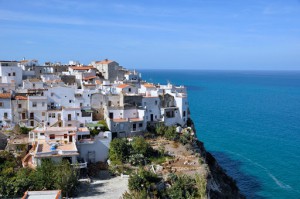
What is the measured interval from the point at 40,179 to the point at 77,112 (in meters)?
13.5

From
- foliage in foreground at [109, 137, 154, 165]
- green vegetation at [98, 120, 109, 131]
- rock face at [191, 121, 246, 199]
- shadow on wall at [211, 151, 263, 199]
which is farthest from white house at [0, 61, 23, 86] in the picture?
shadow on wall at [211, 151, 263, 199]

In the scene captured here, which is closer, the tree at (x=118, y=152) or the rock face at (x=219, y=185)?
the tree at (x=118, y=152)

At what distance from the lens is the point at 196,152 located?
43250 mm

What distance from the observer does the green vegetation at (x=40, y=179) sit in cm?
3064

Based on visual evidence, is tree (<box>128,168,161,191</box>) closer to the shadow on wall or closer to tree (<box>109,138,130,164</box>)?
tree (<box>109,138,130,164</box>)

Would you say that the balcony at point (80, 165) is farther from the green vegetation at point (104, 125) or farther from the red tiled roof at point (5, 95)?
the red tiled roof at point (5, 95)

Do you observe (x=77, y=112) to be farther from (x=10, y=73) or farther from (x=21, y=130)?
(x=10, y=73)

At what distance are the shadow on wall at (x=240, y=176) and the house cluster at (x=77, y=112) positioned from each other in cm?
1242

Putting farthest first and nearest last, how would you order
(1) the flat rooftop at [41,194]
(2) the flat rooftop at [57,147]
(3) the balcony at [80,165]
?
(2) the flat rooftop at [57,147]
(3) the balcony at [80,165]
(1) the flat rooftop at [41,194]

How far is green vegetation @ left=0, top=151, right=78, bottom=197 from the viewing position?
3064 cm

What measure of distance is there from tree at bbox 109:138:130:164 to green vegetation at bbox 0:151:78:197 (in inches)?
222


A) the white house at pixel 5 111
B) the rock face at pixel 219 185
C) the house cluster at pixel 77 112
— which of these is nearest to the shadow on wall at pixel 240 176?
the rock face at pixel 219 185

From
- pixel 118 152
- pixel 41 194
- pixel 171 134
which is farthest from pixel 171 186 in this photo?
pixel 41 194

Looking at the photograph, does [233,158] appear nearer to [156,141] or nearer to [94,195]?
[156,141]
